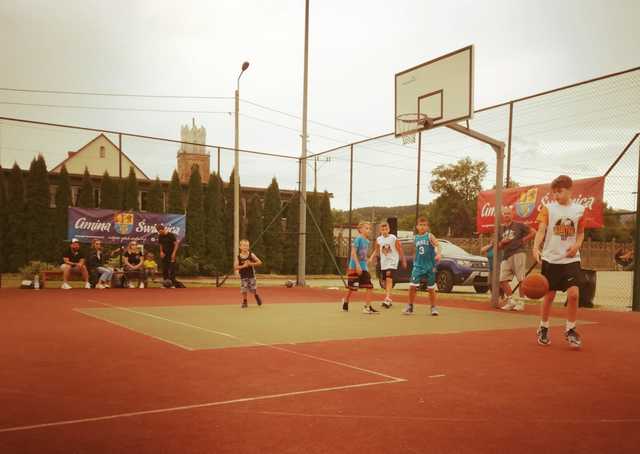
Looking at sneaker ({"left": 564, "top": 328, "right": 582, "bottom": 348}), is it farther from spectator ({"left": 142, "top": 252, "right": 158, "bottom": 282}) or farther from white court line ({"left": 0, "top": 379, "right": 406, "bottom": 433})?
spectator ({"left": 142, "top": 252, "right": 158, "bottom": 282})

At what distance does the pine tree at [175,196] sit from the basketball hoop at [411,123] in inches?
651

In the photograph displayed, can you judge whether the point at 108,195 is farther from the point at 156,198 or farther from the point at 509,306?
the point at 509,306

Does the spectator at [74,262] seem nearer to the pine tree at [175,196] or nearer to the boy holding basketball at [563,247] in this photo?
the pine tree at [175,196]

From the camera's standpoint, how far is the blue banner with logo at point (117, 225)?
16.1 metres

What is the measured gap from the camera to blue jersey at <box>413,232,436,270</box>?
9891 mm

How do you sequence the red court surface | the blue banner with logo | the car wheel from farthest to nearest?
1. the car wheel
2. the blue banner with logo
3. the red court surface

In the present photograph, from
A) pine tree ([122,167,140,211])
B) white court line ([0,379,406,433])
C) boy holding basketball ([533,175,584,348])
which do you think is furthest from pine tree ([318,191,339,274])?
white court line ([0,379,406,433])

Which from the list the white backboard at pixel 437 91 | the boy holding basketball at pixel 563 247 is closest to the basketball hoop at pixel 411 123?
the white backboard at pixel 437 91

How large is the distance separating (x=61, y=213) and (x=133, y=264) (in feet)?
33.4

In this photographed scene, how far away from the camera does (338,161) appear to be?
1828cm

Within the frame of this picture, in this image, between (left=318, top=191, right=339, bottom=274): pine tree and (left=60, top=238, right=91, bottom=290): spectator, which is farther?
(left=318, top=191, right=339, bottom=274): pine tree

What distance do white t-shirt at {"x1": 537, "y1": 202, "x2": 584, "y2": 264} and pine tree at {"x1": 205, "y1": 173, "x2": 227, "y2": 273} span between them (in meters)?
20.6

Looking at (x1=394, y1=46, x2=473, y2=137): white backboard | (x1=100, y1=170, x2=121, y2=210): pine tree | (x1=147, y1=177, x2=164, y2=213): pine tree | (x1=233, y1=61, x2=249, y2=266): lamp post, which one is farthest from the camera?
(x1=147, y1=177, x2=164, y2=213): pine tree

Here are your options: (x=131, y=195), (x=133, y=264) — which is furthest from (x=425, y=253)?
(x=131, y=195)
